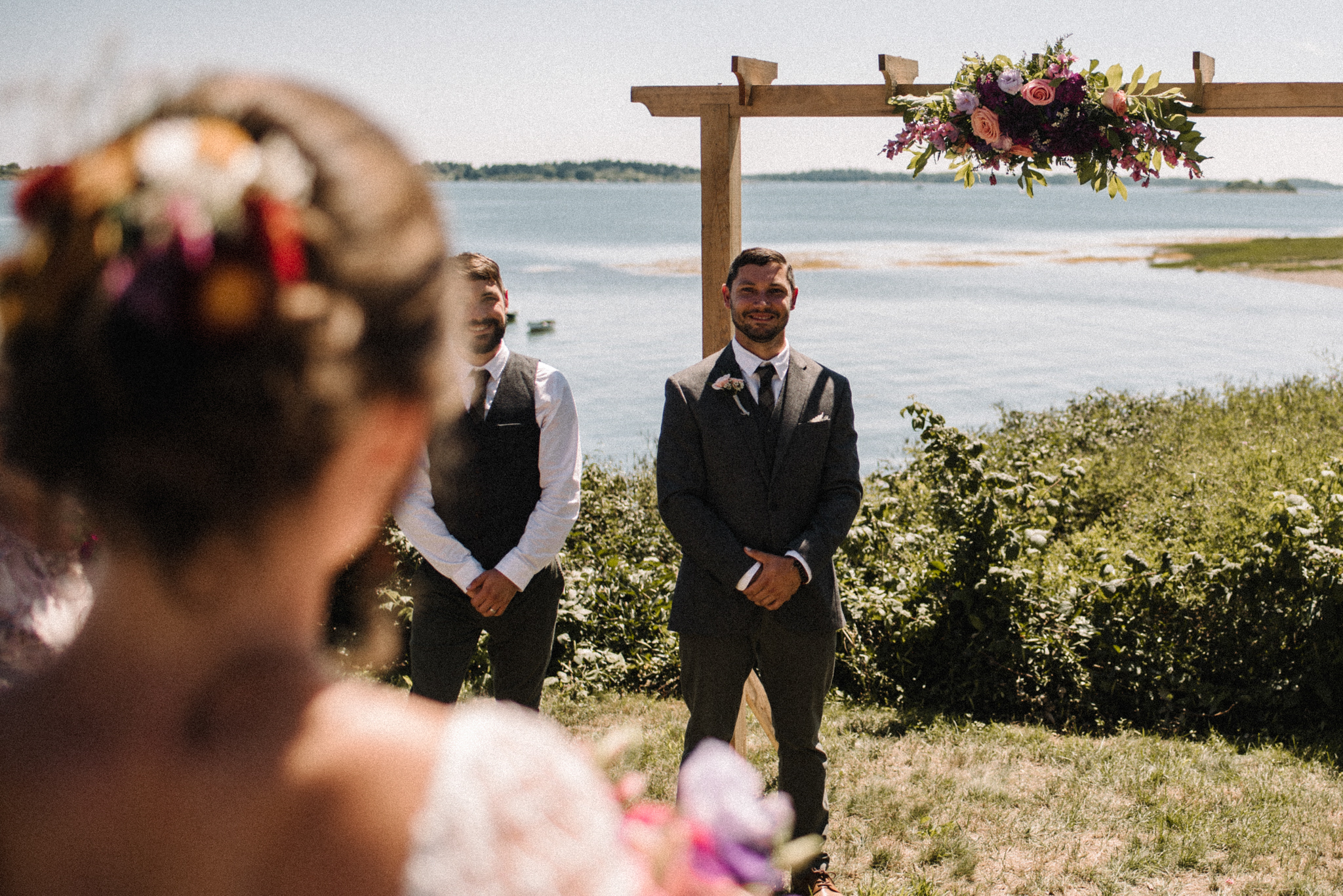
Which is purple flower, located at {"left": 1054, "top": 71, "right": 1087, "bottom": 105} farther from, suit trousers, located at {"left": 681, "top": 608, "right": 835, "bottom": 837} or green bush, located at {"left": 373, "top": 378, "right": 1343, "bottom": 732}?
suit trousers, located at {"left": 681, "top": 608, "right": 835, "bottom": 837}

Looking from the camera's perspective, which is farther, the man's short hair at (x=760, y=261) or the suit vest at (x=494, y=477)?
the man's short hair at (x=760, y=261)

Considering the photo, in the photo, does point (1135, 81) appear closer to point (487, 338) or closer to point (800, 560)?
point (800, 560)

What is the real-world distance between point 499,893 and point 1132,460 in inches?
432

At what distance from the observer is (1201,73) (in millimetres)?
3850

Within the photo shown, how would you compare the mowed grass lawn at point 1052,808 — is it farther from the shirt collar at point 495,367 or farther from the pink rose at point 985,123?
the pink rose at point 985,123

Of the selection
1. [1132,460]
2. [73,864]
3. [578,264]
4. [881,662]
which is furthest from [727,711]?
[578,264]

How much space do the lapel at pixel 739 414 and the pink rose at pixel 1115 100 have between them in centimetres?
166

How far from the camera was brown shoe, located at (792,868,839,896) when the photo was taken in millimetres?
3635

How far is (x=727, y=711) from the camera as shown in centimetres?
371

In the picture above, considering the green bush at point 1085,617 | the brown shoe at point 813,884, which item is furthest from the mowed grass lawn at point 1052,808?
the green bush at point 1085,617

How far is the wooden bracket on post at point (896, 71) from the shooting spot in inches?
155

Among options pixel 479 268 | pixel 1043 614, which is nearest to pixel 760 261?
pixel 479 268

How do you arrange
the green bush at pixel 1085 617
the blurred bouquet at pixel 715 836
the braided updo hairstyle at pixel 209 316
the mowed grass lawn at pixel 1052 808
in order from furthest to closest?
1. the green bush at pixel 1085 617
2. the mowed grass lawn at pixel 1052 808
3. the blurred bouquet at pixel 715 836
4. the braided updo hairstyle at pixel 209 316

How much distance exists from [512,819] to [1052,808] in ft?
13.7
